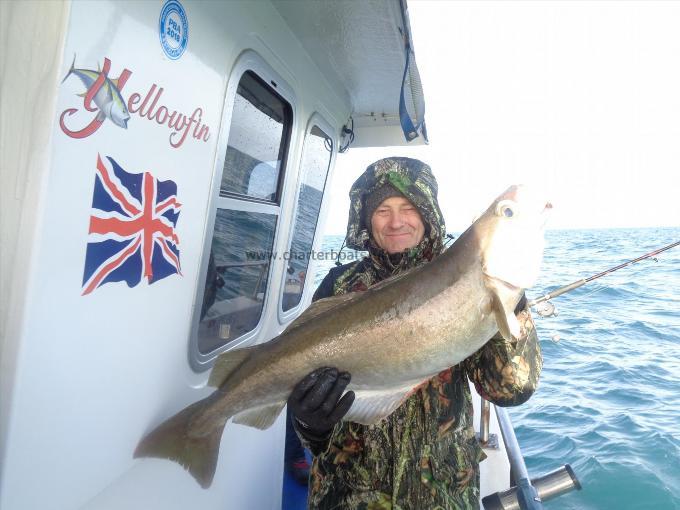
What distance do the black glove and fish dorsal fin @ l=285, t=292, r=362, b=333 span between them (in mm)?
265

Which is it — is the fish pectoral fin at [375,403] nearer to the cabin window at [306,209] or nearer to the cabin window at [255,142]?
the cabin window at [255,142]

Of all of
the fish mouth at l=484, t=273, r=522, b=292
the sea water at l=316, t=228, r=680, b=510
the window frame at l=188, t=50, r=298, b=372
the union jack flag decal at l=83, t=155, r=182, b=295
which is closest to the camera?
the union jack flag decal at l=83, t=155, r=182, b=295

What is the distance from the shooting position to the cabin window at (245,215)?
9.14 feet

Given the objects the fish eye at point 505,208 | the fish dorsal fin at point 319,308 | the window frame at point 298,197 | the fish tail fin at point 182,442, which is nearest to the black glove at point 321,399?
the fish dorsal fin at point 319,308

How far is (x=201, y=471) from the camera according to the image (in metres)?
2.09

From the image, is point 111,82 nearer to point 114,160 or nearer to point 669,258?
point 114,160

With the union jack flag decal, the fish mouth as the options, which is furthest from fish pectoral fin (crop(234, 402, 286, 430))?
the fish mouth

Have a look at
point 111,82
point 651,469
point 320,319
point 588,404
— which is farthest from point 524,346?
point 588,404

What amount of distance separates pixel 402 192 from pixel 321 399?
139 centimetres

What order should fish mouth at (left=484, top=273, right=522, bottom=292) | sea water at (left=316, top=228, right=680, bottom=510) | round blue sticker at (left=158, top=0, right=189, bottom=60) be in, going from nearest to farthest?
round blue sticker at (left=158, top=0, right=189, bottom=60), fish mouth at (left=484, top=273, right=522, bottom=292), sea water at (left=316, top=228, right=680, bottom=510)

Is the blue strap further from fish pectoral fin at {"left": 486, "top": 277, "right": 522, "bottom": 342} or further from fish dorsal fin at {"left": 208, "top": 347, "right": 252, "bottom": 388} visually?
fish dorsal fin at {"left": 208, "top": 347, "right": 252, "bottom": 388}

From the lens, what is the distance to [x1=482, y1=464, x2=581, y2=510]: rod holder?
2.77 m

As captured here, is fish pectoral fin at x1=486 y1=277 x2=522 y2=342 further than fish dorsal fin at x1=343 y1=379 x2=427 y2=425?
No

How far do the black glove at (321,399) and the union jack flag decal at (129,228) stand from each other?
3.14 ft
